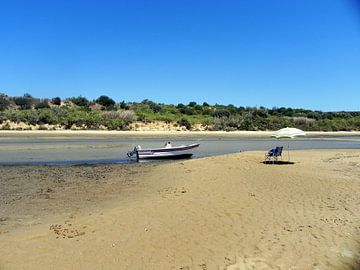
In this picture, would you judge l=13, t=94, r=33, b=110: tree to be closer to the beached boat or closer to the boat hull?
the beached boat

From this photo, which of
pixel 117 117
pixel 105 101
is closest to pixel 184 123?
pixel 117 117

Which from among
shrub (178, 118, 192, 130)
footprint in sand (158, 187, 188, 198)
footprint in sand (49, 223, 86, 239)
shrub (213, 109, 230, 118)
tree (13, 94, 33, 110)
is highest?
tree (13, 94, 33, 110)

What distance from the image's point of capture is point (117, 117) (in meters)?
55.0

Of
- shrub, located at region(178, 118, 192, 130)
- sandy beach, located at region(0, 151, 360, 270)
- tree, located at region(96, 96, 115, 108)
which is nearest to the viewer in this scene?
sandy beach, located at region(0, 151, 360, 270)

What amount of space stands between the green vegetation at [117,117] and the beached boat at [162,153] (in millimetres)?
25454

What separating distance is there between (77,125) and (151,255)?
44.4 m

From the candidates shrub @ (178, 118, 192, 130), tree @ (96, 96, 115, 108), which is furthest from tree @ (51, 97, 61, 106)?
shrub @ (178, 118, 192, 130)

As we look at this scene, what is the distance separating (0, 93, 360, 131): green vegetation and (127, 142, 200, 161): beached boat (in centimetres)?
2545

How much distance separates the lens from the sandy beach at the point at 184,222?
729cm

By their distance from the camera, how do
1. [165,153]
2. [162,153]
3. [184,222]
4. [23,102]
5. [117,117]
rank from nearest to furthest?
[184,222], [162,153], [165,153], [117,117], [23,102]

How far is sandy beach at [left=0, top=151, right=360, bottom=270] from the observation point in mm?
7293

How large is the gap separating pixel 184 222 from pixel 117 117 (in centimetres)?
4644

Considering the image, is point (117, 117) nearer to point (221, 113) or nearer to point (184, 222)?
point (221, 113)

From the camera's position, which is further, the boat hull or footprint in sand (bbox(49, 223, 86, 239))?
the boat hull
